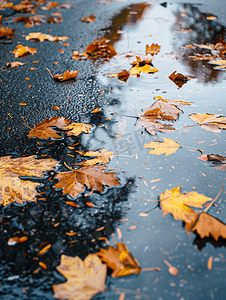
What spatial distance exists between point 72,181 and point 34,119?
2.44 ft

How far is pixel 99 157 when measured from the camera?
1321 millimetres

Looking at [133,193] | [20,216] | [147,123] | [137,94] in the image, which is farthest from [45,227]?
[137,94]

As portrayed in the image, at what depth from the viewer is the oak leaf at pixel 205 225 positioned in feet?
2.99

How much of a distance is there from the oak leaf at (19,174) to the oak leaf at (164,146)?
23.1 inches

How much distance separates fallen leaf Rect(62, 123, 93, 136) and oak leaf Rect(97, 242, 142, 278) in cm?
84

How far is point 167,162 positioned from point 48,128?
83 cm

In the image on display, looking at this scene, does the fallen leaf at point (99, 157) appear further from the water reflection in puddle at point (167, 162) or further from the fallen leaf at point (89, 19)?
the fallen leaf at point (89, 19)

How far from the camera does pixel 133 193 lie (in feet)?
3.68

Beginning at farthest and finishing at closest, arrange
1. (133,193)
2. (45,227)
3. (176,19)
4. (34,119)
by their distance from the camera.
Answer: (176,19), (34,119), (133,193), (45,227)

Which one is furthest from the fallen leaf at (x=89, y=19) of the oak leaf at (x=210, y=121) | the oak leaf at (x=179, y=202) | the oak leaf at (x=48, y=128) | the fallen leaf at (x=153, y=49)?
the oak leaf at (x=179, y=202)

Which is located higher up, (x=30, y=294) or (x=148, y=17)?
(x=148, y=17)

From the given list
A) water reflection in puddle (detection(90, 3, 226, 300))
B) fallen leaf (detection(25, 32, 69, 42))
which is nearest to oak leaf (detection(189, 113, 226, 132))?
water reflection in puddle (detection(90, 3, 226, 300))

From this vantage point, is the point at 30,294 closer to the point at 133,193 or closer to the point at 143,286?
the point at 143,286

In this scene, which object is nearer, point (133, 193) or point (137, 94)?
point (133, 193)
